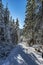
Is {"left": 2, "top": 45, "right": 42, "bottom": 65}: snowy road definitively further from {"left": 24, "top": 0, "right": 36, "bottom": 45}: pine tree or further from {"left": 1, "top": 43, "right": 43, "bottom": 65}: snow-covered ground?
{"left": 24, "top": 0, "right": 36, "bottom": 45}: pine tree

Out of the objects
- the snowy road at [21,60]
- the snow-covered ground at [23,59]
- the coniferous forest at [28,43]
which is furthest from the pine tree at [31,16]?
the snowy road at [21,60]

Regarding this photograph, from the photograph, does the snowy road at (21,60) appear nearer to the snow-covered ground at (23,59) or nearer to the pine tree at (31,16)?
the snow-covered ground at (23,59)

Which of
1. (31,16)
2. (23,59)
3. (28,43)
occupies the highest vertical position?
(31,16)

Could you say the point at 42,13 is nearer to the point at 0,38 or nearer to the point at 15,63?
the point at 15,63

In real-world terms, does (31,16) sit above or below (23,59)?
above

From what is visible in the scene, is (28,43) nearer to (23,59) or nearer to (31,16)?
(31,16)

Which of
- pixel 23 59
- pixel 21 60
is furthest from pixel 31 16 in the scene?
pixel 21 60

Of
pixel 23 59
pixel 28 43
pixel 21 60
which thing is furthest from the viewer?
pixel 28 43

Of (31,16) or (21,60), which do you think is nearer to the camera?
(21,60)

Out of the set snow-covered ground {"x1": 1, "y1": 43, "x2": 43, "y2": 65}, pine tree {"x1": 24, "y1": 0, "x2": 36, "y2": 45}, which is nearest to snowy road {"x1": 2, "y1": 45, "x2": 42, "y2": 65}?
snow-covered ground {"x1": 1, "y1": 43, "x2": 43, "y2": 65}

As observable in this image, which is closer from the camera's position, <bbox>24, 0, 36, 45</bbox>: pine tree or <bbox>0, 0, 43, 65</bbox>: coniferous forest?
<bbox>0, 0, 43, 65</bbox>: coniferous forest

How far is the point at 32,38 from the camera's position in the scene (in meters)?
32.6

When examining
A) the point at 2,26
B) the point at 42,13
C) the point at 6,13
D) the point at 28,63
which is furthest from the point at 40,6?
the point at 6,13

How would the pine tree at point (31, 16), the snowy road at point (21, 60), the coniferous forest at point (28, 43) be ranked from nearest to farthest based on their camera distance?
1. the snowy road at point (21, 60)
2. the coniferous forest at point (28, 43)
3. the pine tree at point (31, 16)
